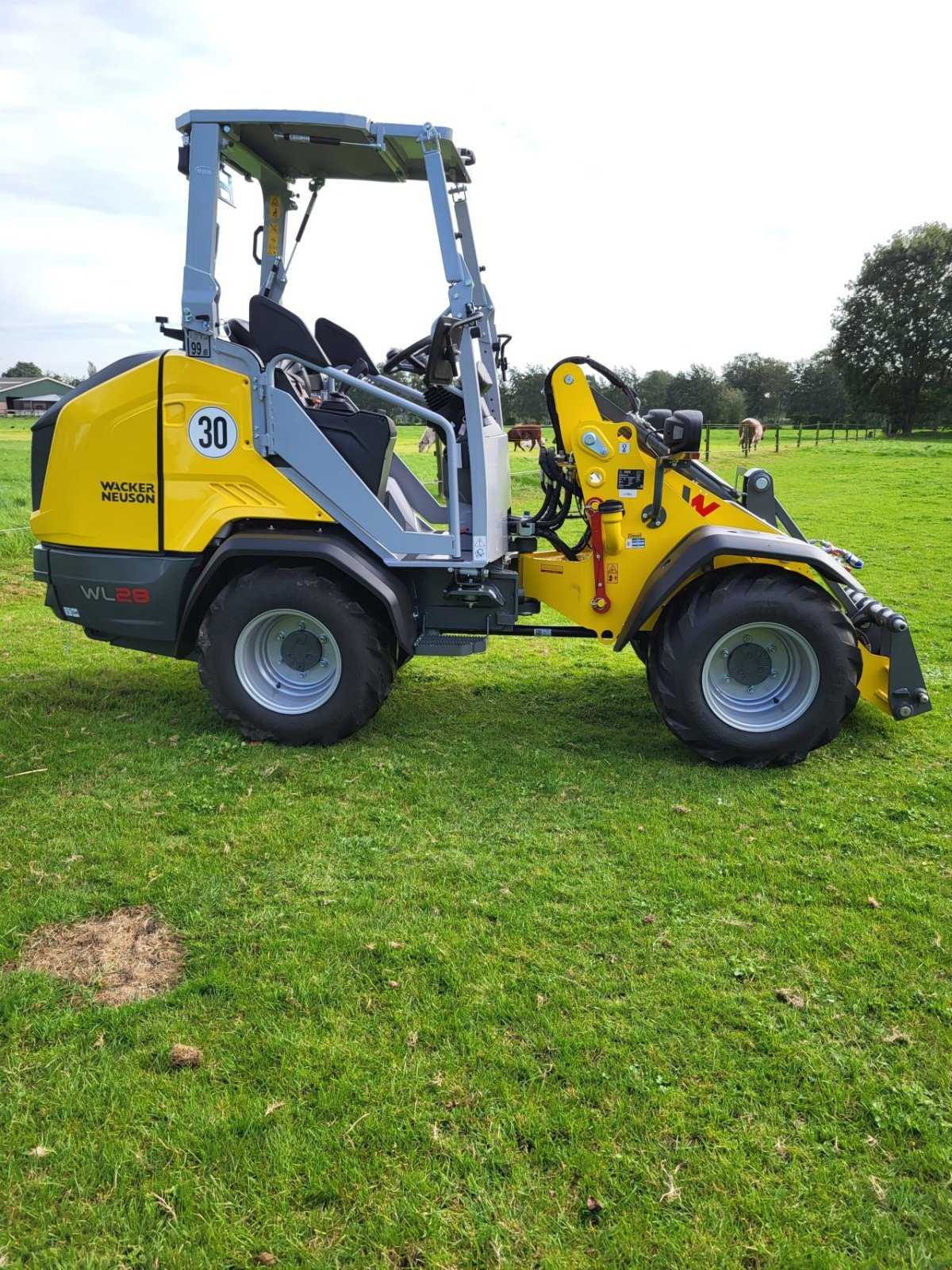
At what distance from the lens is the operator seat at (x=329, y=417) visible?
4992 millimetres

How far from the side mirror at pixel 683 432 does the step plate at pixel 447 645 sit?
5.24 feet

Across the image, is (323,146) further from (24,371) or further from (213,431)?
(24,371)

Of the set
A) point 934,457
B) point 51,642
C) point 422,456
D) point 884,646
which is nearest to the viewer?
point 884,646

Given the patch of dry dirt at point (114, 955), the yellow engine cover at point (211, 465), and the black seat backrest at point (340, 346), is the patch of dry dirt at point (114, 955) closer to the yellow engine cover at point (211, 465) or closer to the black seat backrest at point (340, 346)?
the yellow engine cover at point (211, 465)

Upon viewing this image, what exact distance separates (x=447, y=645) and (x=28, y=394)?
94.9 m

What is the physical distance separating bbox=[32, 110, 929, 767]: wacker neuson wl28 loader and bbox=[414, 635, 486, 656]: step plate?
14mm

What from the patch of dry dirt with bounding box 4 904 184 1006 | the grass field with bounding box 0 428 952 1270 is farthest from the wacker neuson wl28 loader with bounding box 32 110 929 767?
the patch of dry dirt with bounding box 4 904 184 1006

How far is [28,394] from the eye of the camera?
86.4 meters

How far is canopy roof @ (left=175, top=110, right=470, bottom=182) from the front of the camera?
4750 millimetres

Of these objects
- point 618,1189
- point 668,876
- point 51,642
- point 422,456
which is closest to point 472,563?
point 668,876

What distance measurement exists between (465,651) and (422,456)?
1869cm

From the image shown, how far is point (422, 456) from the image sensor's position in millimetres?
23359

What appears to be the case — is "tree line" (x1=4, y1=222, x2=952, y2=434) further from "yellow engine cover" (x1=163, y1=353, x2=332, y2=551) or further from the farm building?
the farm building

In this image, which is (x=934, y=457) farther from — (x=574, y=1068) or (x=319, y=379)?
(x=574, y=1068)
